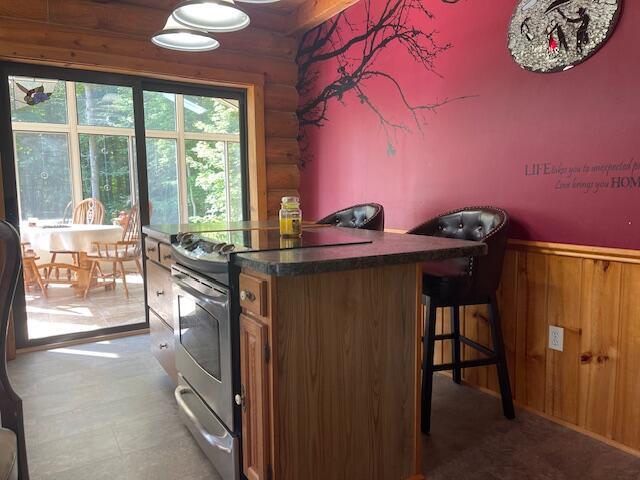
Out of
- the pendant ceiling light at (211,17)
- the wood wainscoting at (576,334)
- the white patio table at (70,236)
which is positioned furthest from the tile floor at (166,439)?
the pendant ceiling light at (211,17)

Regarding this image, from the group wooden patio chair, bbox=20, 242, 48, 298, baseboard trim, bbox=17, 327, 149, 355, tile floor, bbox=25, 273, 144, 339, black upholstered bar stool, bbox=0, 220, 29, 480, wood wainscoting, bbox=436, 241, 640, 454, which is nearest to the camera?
black upholstered bar stool, bbox=0, 220, 29, 480

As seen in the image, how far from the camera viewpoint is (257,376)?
4.74ft

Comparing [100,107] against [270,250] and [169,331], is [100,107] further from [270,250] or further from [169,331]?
[270,250]

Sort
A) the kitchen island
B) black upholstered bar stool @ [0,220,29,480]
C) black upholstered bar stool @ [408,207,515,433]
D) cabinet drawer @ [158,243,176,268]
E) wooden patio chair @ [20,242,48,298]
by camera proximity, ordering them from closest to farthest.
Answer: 1. black upholstered bar stool @ [0,220,29,480]
2. the kitchen island
3. black upholstered bar stool @ [408,207,515,433]
4. cabinet drawer @ [158,243,176,268]
5. wooden patio chair @ [20,242,48,298]

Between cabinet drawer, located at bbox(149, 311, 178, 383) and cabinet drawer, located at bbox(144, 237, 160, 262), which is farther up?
cabinet drawer, located at bbox(144, 237, 160, 262)

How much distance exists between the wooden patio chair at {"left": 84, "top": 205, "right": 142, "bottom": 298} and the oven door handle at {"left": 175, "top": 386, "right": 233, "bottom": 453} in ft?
6.88

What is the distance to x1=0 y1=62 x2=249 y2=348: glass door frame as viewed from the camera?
10.4 ft

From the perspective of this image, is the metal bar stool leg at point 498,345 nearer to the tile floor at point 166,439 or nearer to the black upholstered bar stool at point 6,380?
the tile floor at point 166,439

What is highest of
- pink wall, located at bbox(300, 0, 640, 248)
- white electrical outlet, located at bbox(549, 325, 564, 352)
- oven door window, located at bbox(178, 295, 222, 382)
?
pink wall, located at bbox(300, 0, 640, 248)

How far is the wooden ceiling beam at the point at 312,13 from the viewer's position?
3.38 metres

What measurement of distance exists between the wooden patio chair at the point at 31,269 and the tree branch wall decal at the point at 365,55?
2450 millimetres

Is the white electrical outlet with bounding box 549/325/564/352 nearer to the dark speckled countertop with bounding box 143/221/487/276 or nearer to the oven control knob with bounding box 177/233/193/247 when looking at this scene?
Answer: the dark speckled countertop with bounding box 143/221/487/276

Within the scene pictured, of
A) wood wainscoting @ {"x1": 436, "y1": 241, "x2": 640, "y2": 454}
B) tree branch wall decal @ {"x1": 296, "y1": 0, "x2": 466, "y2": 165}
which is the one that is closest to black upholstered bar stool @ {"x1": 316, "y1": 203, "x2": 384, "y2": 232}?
tree branch wall decal @ {"x1": 296, "y1": 0, "x2": 466, "y2": 165}

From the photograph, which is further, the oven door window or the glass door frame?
the glass door frame
